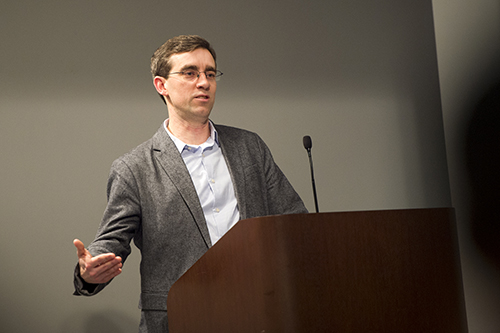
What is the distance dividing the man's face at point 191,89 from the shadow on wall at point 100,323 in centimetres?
167

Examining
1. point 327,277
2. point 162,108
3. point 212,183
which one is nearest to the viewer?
point 327,277

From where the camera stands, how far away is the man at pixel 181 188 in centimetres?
162

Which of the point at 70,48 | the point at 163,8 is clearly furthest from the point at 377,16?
the point at 70,48

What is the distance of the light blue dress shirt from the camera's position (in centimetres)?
168

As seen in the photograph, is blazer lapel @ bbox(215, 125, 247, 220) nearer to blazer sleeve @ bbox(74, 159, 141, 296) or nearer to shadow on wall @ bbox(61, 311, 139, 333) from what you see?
blazer sleeve @ bbox(74, 159, 141, 296)

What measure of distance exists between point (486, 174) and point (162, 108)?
2.01m

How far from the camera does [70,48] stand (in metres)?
3.13

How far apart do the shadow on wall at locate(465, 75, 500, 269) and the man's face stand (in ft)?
4.63

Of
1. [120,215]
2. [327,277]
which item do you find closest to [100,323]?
[120,215]

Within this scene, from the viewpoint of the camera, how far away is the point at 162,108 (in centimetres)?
323

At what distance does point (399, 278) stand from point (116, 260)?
76 centimetres

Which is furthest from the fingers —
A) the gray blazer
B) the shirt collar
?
the shirt collar

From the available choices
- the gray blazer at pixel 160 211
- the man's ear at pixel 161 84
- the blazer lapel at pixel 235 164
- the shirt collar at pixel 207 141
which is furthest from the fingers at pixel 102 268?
the man's ear at pixel 161 84

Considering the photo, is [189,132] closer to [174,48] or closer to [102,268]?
[174,48]
